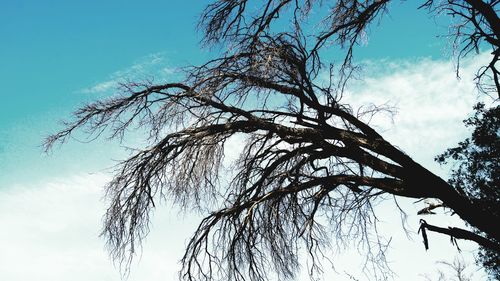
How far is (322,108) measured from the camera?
6.09 meters

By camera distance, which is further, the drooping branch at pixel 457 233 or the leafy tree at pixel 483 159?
the leafy tree at pixel 483 159

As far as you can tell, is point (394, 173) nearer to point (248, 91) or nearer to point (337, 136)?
point (337, 136)

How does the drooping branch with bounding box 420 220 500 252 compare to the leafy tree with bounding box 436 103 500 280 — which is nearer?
the drooping branch with bounding box 420 220 500 252

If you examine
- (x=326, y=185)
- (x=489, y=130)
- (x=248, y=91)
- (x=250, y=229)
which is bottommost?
(x=250, y=229)

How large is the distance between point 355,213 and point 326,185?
797 millimetres

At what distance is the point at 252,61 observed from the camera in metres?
5.99

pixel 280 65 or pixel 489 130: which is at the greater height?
pixel 489 130

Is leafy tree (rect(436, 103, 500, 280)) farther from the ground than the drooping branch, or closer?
farther from the ground

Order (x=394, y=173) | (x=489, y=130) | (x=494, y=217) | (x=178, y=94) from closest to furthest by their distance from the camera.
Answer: (x=494, y=217) → (x=394, y=173) → (x=178, y=94) → (x=489, y=130)

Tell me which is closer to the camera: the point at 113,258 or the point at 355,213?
the point at 113,258

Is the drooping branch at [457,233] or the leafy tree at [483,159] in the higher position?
the leafy tree at [483,159]

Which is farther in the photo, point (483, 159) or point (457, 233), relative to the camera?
point (483, 159)

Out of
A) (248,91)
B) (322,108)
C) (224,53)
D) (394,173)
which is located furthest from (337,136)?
(224,53)

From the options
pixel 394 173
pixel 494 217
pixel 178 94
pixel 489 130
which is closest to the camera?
pixel 494 217
